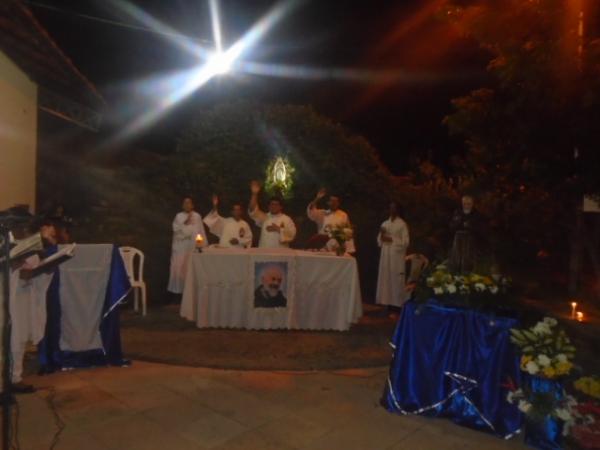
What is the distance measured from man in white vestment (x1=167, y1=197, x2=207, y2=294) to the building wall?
2493 mm

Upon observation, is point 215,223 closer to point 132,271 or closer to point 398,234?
point 132,271

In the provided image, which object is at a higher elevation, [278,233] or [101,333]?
[278,233]

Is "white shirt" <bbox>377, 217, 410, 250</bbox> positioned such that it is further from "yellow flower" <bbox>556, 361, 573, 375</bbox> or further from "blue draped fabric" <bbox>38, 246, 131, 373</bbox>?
"yellow flower" <bbox>556, 361, 573, 375</bbox>

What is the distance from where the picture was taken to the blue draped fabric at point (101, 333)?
18.5 feet

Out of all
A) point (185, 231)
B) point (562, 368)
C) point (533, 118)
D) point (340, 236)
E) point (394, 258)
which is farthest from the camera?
point (185, 231)

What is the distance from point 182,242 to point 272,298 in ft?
8.96

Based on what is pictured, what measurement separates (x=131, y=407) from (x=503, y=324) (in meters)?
3.26

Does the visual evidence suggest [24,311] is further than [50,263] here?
Yes

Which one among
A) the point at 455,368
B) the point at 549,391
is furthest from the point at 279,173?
the point at 549,391

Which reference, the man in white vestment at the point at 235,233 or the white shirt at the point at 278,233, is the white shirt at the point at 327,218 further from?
the man in white vestment at the point at 235,233

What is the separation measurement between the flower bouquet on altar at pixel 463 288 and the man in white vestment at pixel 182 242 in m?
5.59

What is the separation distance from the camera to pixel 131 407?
188 inches

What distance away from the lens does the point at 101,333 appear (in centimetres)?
593

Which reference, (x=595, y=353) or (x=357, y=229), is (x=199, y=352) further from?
(x=357, y=229)
